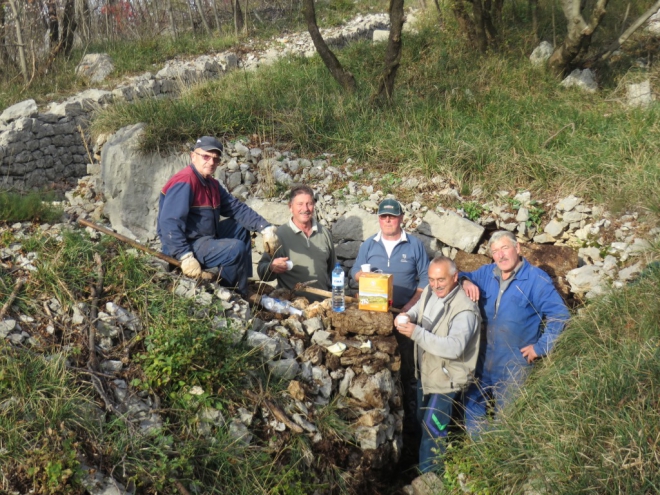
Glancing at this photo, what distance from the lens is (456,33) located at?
37.8 feet

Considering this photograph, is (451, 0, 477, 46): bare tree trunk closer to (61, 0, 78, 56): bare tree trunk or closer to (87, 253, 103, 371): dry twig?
(87, 253, 103, 371): dry twig

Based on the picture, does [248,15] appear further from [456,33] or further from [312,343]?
[312,343]

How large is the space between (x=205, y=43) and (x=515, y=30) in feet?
25.8

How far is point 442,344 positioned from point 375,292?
73 cm

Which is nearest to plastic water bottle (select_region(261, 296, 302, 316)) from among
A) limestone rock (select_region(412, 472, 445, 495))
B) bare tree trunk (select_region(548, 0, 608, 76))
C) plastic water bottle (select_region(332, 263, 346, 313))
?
plastic water bottle (select_region(332, 263, 346, 313))

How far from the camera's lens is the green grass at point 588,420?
3578 mm

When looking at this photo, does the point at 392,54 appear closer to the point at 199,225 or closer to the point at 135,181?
the point at 135,181

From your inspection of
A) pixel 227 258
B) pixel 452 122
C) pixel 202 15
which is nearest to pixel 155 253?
pixel 227 258

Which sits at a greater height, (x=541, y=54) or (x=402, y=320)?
(x=541, y=54)

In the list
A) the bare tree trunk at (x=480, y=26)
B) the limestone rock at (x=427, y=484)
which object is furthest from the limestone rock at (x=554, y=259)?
the bare tree trunk at (x=480, y=26)

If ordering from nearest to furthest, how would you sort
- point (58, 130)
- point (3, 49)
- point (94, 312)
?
point (94, 312), point (58, 130), point (3, 49)

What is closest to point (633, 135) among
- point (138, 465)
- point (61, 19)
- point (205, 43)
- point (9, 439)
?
point (138, 465)

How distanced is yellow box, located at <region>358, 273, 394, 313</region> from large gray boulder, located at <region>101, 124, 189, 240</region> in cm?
459

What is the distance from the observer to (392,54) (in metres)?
9.12
